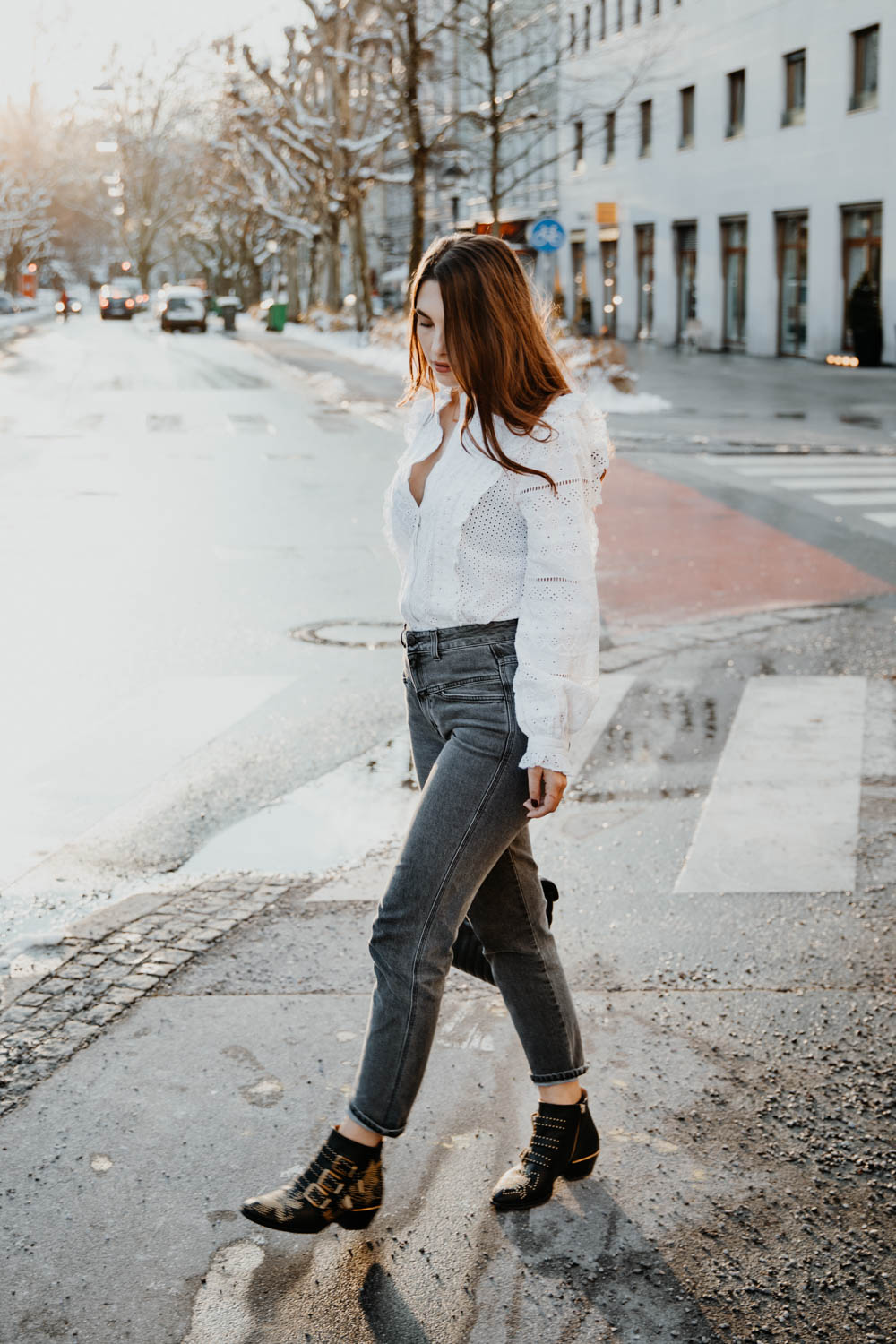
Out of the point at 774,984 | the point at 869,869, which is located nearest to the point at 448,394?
the point at 774,984

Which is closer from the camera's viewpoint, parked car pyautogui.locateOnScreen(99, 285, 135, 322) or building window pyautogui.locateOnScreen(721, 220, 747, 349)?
building window pyautogui.locateOnScreen(721, 220, 747, 349)

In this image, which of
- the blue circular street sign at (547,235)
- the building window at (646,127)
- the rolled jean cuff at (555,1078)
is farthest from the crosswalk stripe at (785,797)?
the building window at (646,127)

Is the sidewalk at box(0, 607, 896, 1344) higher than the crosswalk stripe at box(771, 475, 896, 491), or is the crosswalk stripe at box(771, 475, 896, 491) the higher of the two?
the sidewalk at box(0, 607, 896, 1344)

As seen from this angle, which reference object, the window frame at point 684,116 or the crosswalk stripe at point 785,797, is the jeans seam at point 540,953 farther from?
the window frame at point 684,116

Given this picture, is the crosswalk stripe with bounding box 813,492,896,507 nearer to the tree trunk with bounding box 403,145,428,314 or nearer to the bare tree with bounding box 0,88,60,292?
the tree trunk with bounding box 403,145,428,314

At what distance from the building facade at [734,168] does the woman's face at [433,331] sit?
30.1 m

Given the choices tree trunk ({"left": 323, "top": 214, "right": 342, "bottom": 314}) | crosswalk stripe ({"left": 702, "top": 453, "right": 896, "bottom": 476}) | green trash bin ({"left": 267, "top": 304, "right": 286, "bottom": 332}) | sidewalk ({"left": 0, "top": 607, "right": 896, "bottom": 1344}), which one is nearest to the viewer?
sidewalk ({"left": 0, "top": 607, "right": 896, "bottom": 1344})

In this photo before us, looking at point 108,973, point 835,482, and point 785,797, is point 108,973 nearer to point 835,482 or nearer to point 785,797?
point 785,797

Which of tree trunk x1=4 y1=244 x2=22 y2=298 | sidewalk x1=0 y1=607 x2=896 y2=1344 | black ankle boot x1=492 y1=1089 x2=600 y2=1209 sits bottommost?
sidewalk x1=0 y1=607 x2=896 y2=1344

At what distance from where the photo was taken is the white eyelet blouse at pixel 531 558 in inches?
114

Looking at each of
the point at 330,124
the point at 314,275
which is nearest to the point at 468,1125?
the point at 330,124

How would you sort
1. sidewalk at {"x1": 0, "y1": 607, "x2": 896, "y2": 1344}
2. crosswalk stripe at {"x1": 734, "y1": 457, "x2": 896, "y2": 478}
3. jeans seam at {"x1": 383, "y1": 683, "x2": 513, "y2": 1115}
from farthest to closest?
crosswalk stripe at {"x1": 734, "y1": 457, "x2": 896, "y2": 478}
jeans seam at {"x1": 383, "y1": 683, "x2": 513, "y2": 1115}
sidewalk at {"x1": 0, "y1": 607, "x2": 896, "y2": 1344}

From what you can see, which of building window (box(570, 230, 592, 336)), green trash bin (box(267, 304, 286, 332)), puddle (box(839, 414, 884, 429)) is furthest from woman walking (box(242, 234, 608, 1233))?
green trash bin (box(267, 304, 286, 332))

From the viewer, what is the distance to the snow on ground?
23906 millimetres
